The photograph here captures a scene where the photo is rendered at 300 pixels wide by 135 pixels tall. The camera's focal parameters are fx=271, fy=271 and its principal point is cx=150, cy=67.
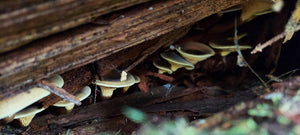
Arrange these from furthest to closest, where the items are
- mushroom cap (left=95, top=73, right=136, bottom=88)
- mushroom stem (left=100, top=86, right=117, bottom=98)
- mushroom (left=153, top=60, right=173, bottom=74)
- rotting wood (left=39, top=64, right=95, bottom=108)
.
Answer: mushroom (left=153, top=60, right=173, bottom=74) < mushroom stem (left=100, top=86, right=117, bottom=98) < mushroom cap (left=95, top=73, right=136, bottom=88) < rotting wood (left=39, top=64, right=95, bottom=108)

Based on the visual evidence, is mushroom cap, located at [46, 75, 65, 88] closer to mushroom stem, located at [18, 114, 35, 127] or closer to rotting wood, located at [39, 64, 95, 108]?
rotting wood, located at [39, 64, 95, 108]

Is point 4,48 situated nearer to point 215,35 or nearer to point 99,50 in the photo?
point 99,50

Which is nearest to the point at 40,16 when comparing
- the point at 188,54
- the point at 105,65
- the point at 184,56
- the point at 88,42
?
the point at 88,42

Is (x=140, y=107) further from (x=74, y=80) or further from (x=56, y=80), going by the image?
(x=56, y=80)

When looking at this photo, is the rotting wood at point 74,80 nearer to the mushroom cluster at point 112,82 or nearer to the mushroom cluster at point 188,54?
the mushroom cluster at point 112,82

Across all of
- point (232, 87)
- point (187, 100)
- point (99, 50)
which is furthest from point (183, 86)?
point (99, 50)

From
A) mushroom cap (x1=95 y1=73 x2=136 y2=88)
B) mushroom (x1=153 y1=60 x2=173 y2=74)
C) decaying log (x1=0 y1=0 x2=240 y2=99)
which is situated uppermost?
decaying log (x1=0 y1=0 x2=240 y2=99)

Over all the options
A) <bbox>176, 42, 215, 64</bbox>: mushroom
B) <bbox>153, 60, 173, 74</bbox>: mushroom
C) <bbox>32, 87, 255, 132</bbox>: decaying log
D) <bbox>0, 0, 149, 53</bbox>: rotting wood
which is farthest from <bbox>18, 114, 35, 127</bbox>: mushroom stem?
<bbox>176, 42, 215, 64</bbox>: mushroom
